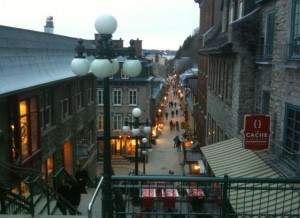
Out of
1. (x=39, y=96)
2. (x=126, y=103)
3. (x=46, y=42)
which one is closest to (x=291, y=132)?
(x=39, y=96)

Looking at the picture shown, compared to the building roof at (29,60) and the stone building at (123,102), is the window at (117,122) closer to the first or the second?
the stone building at (123,102)

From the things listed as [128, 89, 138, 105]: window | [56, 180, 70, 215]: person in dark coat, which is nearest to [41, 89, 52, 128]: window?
[56, 180, 70, 215]: person in dark coat

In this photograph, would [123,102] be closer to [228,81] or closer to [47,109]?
[228,81]

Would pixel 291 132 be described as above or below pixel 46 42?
below

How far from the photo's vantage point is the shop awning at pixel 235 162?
12.0m

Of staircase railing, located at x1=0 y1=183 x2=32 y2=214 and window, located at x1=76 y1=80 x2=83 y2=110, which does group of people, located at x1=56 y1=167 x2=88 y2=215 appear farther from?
window, located at x1=76 y1=80 x2=83 y2=110

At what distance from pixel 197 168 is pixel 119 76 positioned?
53.2ft

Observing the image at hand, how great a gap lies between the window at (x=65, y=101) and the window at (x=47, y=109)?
5.09ft

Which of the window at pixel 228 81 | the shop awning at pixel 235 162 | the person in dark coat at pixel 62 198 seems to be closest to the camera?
the person in dark coat at pixel 62 198

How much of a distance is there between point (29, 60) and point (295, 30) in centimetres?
1023

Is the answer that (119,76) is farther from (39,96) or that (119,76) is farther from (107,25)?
(107,25)

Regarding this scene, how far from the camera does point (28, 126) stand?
47.0 ft

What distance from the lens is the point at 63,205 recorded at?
10.5 meters

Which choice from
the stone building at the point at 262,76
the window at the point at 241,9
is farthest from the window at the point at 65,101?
the window at the point at 241,9
